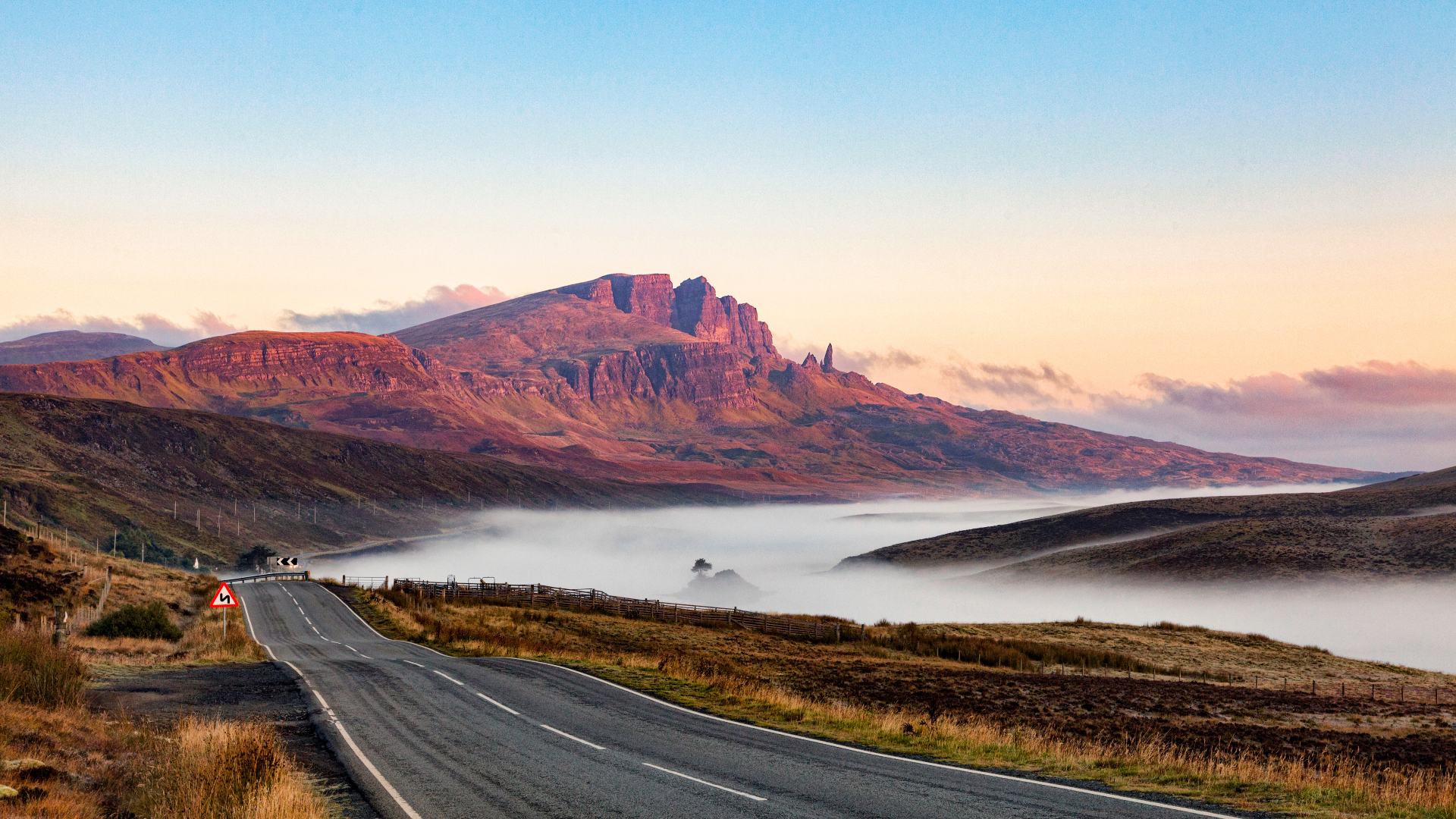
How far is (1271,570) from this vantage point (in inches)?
4500

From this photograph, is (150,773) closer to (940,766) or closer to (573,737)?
(573,737)

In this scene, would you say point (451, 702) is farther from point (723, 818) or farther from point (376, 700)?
point (723, 818)

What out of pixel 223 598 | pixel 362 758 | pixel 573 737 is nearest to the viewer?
pixel 362 758

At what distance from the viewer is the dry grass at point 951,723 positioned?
627 inches

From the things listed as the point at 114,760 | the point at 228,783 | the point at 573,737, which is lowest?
the point at 114,760

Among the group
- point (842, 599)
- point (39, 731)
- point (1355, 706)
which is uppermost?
point (39, 731)

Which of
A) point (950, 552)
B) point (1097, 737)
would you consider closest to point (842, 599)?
point (950, 552)

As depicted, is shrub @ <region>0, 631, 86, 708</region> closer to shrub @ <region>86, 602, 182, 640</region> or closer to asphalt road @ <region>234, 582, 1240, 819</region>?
asphalt road @ <region>234, 582, 1240, 819</region>

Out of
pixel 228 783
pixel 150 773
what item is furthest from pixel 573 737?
pixel 228 783

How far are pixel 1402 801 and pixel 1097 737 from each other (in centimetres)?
1159

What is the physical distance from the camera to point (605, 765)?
17391 mm

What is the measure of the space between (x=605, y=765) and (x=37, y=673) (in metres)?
13.3

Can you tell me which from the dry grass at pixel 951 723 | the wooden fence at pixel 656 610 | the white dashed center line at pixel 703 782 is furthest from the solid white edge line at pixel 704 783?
the wooden fence at pixel 656 610

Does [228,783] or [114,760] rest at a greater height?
[228,783]
